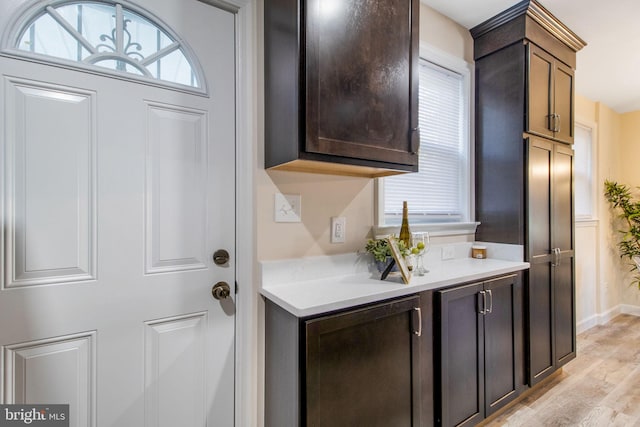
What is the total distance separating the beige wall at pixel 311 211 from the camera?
4.58 ft

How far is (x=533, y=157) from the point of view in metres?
2.07

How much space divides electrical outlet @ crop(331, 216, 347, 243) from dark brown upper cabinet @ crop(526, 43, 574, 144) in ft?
4.68

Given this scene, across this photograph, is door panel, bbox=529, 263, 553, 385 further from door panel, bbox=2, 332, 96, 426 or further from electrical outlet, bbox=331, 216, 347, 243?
door panel, bbox=2, 332, 96, 426

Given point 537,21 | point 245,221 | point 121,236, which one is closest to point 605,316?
point 537,21

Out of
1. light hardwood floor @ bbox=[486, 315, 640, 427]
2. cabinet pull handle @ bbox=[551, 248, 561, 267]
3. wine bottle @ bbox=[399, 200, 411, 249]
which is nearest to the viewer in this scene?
wine bottle @ bbox=[399, 200, 411, 249]

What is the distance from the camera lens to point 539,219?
2.14 metres

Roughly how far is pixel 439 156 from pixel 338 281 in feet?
4.16

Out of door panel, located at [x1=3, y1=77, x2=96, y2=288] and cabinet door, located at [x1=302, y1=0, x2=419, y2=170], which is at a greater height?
cabinet door, located at [x1=302, y1=0, x2=419, y2=170]

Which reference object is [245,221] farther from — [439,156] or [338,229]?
[439,156]

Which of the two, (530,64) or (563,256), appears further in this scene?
(563,256)

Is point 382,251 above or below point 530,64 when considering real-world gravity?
below

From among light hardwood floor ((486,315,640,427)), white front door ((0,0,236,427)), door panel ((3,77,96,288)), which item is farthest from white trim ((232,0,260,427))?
light hardwood floor ((486,315,640,427))

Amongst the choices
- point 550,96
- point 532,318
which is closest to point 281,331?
point 532,318

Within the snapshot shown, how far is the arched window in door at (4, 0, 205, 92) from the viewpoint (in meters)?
1.05
